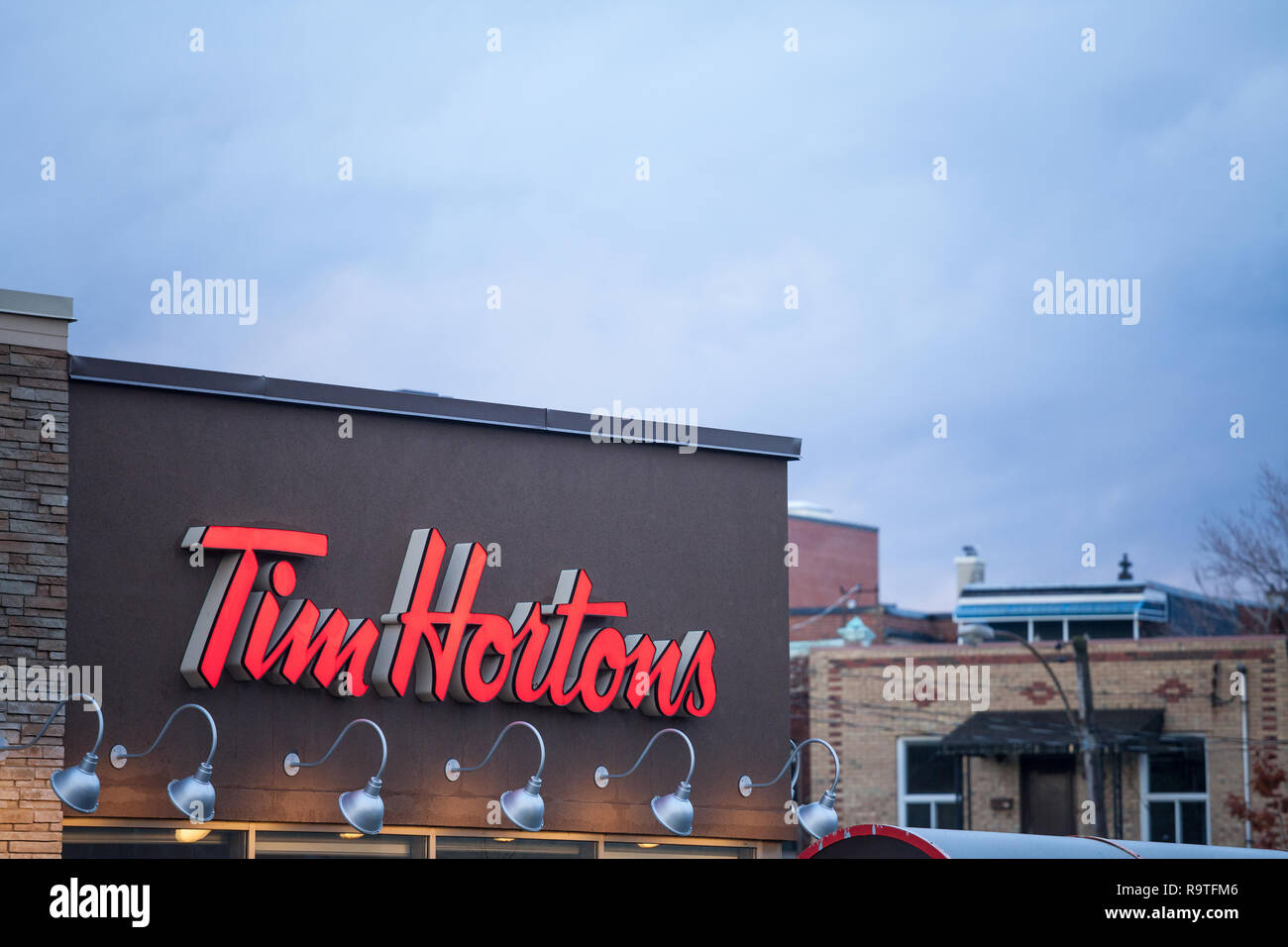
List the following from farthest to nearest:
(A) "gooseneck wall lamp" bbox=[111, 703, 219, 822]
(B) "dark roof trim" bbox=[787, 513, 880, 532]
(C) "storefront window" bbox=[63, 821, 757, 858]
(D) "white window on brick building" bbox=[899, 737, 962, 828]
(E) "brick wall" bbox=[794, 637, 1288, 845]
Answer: (B) "dark roof trim" bbox=[787, 513, 880, 532]
(D) "white window on brick building" bbox=[899, 737, 962, 828]
(E) "brick wall" bbox=[794, 637, 1288, 845]
(C) "storefront window" bbox=[63, 821, 757, 858]
(A) "gooseneck wall lamp" bbox=[111, 703, 219, 822]

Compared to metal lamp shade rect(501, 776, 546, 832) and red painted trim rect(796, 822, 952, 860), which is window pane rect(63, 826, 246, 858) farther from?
red painted trim rect(796, 822, 952, 860)

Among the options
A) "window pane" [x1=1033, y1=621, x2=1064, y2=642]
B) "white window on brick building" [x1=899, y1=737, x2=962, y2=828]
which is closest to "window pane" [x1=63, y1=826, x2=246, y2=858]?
"white window on brick building" [x1=899, y1=737, x2=962, y2=828]

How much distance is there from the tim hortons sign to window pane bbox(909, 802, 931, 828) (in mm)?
21057

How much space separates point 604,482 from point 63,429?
542cm

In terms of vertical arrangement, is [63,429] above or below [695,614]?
above

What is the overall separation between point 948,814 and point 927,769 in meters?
1.13

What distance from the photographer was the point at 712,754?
1711cm

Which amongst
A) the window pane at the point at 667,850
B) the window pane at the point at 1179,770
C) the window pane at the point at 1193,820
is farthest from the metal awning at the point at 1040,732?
the window pane at the point at 667,850

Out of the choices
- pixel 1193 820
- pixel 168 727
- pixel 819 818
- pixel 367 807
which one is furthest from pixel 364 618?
pixel 1193 820

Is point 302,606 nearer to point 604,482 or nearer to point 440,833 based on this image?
point 440,833

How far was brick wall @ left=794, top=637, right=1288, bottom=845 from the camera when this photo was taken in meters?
34.2

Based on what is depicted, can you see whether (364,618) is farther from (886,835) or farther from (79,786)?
(886,835)
